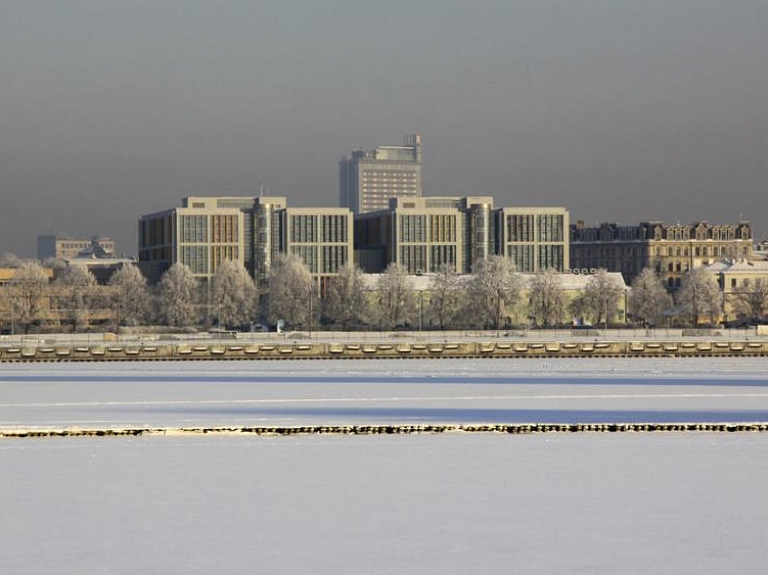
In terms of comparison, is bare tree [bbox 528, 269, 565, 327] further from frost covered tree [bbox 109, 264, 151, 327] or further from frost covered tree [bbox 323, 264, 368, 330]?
frost covered tree [bbox 109, 264, 151, 327]

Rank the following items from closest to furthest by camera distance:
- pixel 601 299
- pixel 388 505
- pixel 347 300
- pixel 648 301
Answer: pixel 388 505
pixel 347 300
pixel 601 299
pixel 648 301

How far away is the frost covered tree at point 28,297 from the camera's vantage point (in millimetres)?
149875

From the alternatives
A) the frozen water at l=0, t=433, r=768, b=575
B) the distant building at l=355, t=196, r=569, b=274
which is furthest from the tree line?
the frozen water at l=0, t=433, r=768, b=575

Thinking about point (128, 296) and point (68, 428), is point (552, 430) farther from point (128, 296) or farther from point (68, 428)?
Result: point (128, 296)

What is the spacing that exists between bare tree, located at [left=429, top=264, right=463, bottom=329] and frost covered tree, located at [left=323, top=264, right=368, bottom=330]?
22.2ft

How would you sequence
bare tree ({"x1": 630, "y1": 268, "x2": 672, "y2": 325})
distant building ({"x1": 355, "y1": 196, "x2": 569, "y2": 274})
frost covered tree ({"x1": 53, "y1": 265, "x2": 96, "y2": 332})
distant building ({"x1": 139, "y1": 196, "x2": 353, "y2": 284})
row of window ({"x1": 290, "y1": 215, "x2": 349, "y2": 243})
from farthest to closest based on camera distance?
1. distant building ({"x1": 355, "y1": 196, "x2": 569, "y2": 274})
2. row of window ({"x1": 290, "y1": 215, "x2": 349, "y2": 243})
3. distant building ({"x1": 139, "y1": 196, "x2": 353, "y2": 284})
4. bare tree ({"x1": 630, "y1": 268, "x2": 672, "y2": 325})
5. frost covered tree ({"x1": 53, "y1": 265, "x2": 96, "y2": 332})

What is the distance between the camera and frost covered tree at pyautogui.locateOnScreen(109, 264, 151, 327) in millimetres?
157875

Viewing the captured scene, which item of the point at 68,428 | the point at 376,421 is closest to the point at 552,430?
the point at 376,421

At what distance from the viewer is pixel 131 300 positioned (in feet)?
523

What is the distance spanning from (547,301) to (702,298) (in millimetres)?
19044

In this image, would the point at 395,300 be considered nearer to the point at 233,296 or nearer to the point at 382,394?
the point at 233,296

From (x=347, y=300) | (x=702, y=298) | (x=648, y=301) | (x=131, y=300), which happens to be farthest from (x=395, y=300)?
(x=702, y=298)

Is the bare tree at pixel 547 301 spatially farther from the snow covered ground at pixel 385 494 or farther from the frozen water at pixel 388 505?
the frozen water at pixel 388 505

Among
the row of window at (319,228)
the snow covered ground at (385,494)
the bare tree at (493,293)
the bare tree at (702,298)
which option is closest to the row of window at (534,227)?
the row of window at (319,228)
